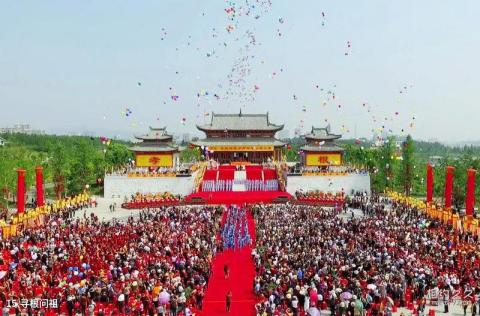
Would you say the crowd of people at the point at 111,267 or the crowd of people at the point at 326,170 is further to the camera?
the crowd of people at the point at 326,170

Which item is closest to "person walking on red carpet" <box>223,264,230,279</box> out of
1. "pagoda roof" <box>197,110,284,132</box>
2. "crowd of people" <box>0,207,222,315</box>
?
"crowd of people" <box>0,207,222,315</box>

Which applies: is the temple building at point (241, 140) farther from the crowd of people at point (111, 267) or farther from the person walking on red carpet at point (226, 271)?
the person walking on red carpet at point (226, 271)

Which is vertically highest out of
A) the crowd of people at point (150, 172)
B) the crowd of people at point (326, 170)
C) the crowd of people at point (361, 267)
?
the crowd of people at point (326, 170)

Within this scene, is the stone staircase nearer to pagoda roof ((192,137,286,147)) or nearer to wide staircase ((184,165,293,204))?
wide staircase ((184,165,293,204))

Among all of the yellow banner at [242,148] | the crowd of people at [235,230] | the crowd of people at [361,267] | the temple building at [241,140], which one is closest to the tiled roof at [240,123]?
the temple building at [241,140]

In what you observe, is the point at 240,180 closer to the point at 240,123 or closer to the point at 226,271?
the point at 240,123

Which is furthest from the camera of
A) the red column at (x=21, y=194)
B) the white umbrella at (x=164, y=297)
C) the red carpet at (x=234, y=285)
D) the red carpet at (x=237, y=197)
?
the red carpet at (x=237, y=197)

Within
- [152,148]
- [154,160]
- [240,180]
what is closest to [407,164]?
[240,180]
